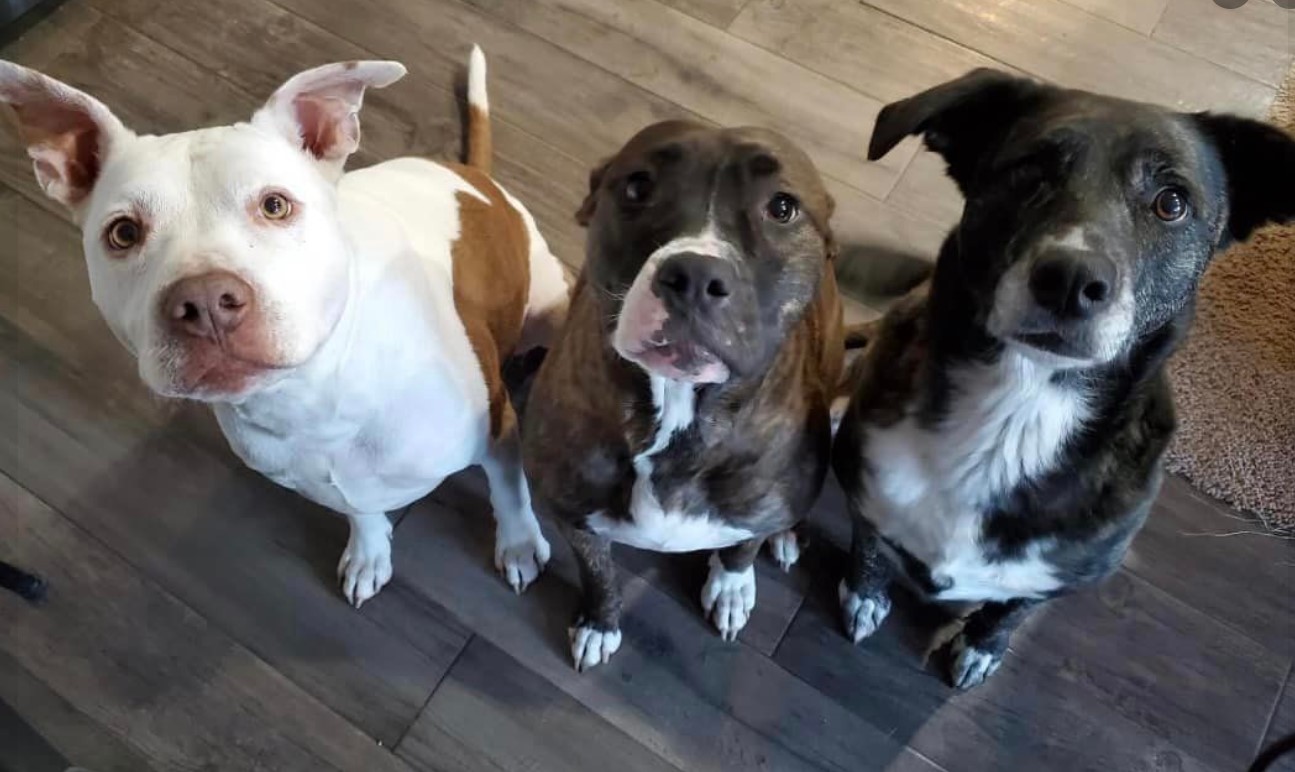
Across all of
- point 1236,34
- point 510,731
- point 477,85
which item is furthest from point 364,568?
point 1236,34

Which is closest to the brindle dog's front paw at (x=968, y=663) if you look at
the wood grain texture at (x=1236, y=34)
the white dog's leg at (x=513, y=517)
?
the white dog's leg at (x=513, y=517)

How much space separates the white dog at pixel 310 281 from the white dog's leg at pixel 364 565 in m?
0.04

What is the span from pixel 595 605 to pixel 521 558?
0.24 metres

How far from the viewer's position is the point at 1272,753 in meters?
2.42

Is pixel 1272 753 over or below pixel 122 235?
below

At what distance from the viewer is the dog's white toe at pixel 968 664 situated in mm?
2404

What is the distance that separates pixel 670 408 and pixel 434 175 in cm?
83

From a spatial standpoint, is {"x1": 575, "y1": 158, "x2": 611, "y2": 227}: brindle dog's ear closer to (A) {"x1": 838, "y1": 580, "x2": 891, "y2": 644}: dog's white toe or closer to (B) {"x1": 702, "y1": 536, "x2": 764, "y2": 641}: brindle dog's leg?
(B) {"x1": 702, "y1": 536, "x2": 764, "y2": 641}: brindle dog's leg

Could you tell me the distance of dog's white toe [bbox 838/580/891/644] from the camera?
246cm

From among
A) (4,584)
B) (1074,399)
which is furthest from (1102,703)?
(4,584)

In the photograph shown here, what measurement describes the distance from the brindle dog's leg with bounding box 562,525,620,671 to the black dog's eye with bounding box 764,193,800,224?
78 centimetres

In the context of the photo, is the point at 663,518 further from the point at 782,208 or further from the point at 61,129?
the point at 61,129

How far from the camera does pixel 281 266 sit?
5.14 ft

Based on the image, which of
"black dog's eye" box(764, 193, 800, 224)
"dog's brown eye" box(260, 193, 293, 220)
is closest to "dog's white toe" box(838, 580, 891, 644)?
"black dog's eye" box(764, 193, 800, 224)
